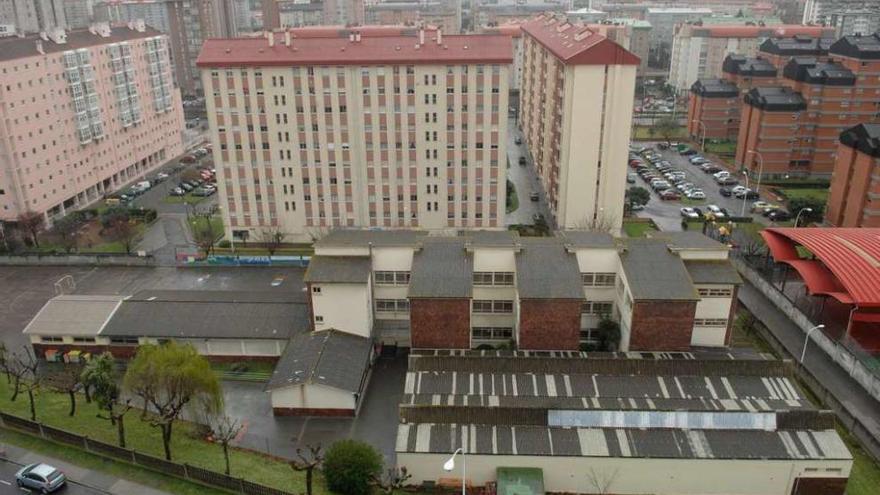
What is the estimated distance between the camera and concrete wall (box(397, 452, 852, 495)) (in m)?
30.5

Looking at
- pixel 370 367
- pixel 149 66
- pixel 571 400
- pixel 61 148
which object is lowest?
pixel 370 367

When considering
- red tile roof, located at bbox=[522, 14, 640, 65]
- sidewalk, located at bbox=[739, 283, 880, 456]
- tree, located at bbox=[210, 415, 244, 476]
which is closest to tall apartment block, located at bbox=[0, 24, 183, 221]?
tree, located at bbox=[210, 415, 244, 476]

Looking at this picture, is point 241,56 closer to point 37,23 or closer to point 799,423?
point 799,423

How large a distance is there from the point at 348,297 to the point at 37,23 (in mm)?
147418

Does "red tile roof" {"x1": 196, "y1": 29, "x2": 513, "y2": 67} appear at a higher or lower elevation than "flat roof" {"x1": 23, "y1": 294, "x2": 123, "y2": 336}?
higher

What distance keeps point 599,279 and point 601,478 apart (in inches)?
603

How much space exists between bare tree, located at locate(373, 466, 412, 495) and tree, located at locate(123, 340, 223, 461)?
383 inches

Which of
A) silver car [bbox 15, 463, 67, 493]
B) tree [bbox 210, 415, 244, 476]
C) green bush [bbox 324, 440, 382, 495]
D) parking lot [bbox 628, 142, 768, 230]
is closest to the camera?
silver car [bbox 15, 463, 67, 493]

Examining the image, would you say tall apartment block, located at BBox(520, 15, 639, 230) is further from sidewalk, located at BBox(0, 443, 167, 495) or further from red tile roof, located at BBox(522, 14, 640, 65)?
sidewalk, located at BBox(0, 443, 167, 495)

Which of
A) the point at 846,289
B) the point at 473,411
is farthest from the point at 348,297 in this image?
the point at 846,289

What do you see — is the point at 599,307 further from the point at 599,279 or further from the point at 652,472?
the point at 652,472

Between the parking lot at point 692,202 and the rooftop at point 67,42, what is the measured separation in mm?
65854

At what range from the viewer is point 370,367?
42.2 metres

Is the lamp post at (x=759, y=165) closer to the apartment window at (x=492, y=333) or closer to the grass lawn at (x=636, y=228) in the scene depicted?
the grass lawn at (x=636, y=228)
